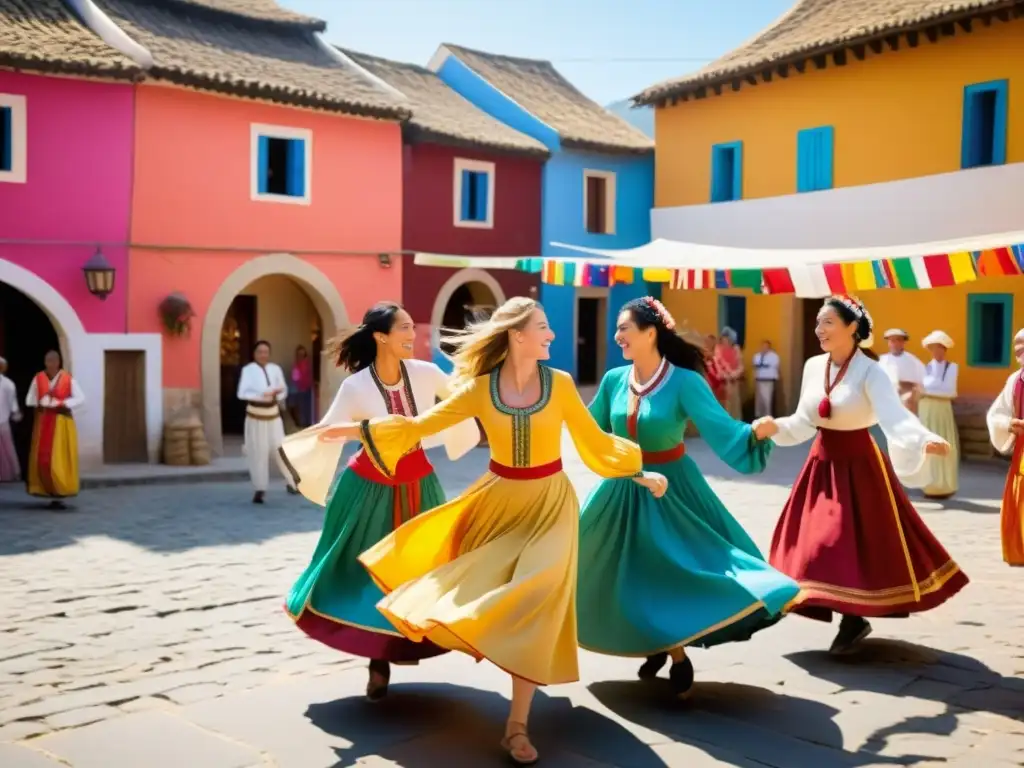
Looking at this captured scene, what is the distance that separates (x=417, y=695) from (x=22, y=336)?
560 inches

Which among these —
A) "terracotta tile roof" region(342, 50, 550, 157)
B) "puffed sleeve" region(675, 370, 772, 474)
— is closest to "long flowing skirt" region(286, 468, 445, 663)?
"puffed sleeve" region(675, 370, 772, 474)

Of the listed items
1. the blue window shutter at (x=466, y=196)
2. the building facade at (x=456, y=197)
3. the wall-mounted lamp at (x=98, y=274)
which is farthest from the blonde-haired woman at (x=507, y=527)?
the blue window shutter at (x=466, y=196)

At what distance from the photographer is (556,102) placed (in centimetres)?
2588

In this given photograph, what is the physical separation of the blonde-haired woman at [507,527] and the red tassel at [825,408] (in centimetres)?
142

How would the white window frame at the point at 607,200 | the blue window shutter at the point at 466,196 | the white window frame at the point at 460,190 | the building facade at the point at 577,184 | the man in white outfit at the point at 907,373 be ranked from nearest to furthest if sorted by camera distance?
the man in white outfit at the point at 907,373, the white window frame at the point at 460,190, the blue window shutter at the point at 466,196, the building facade at the point at 577,184, the white window frame at the point at 607,200

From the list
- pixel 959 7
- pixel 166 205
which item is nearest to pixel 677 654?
pixel 166 205

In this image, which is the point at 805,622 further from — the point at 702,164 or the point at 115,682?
the point at 702,164

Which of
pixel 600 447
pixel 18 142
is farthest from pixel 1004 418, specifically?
pixel 18 142

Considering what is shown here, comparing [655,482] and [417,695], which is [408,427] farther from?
[417,695]

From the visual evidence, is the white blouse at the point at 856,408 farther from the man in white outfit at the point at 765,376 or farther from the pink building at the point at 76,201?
the man in white outfit at the point at 765,376

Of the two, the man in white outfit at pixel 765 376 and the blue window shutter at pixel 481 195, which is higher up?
the blue window shutter at pixel 481 195

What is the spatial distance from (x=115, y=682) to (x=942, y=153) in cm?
1585

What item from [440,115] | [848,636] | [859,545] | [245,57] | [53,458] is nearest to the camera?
[859,545]

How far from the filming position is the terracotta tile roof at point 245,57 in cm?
1728
